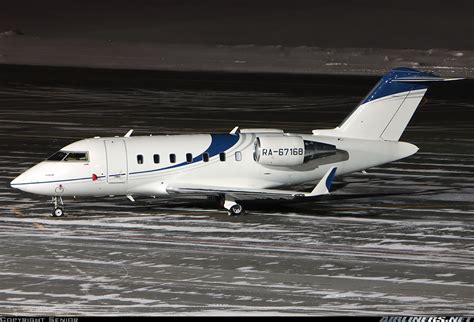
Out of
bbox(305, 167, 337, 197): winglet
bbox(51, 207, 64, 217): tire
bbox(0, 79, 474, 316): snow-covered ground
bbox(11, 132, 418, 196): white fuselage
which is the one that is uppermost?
bbox(11, 132, 418, 196): white fuselage

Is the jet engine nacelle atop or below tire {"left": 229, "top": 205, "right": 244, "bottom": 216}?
atop

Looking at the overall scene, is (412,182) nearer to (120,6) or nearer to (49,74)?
(49,74)

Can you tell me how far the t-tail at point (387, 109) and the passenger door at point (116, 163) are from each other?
6.71 meters

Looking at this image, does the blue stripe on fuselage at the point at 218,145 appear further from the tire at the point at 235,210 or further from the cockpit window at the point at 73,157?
the cockpit window at the point at 73,157

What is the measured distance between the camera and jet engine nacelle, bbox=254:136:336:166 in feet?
125

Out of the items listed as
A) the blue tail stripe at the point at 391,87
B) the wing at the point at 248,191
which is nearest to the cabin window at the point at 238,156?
the wing at the point at 248,191

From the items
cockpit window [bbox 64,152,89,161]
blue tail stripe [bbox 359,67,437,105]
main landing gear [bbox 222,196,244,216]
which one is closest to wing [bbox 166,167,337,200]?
main landing gear [bbox 222,196,244,216]

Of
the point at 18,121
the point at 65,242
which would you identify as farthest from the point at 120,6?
the point at 65,242

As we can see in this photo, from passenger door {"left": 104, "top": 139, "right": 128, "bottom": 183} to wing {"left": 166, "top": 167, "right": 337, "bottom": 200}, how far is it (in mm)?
1495

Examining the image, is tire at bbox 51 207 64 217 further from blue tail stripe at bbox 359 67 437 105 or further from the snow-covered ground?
blue tail stripe at bbox 359 67 437 105

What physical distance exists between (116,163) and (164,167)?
1522 millimetres

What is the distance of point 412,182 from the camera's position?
148ft

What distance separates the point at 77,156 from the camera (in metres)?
37.2

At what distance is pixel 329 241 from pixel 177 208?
702cm
